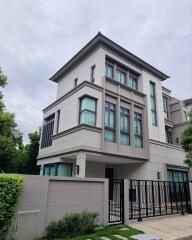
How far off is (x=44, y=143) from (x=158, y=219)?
11.6m

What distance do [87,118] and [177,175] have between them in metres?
10.9

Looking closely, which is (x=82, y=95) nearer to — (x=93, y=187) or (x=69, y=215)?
(x=93, y=187)

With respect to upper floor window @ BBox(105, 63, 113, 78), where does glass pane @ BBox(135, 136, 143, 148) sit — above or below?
below

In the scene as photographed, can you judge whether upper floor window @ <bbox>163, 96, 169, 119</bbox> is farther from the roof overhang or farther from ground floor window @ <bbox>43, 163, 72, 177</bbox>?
ground floor window @ <bbox>43, 163, 72, 177</bbox>

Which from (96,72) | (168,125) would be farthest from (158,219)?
(168,125)

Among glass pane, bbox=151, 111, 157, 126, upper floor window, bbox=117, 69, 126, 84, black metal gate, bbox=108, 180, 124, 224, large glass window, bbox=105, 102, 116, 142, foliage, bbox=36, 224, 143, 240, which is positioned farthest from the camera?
glass pane, bbox=151, 111, 157, 126

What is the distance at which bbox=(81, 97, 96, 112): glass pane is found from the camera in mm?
13941

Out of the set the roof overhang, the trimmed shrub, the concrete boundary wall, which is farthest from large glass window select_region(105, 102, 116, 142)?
the trimmed shrub

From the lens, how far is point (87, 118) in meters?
13.7

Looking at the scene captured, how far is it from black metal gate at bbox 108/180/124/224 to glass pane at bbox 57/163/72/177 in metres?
5.56

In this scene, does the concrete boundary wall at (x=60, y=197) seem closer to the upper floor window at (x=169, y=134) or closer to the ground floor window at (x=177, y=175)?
the ground floor window at (x=177, y=175)

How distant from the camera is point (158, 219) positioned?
1053 cm

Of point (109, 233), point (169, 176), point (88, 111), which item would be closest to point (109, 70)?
point (88, 111)

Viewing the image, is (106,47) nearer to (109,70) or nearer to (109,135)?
(109,70)
